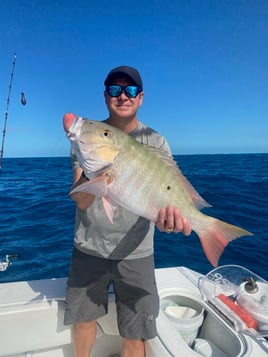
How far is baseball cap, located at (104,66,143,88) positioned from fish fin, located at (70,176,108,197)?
36.0 inches

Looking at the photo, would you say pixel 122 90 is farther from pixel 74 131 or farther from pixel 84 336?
pixel 84 336

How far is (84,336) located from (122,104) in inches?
81.6

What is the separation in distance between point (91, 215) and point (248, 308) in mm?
1660

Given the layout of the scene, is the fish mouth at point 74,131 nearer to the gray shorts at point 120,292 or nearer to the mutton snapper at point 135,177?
the mutton snapper at point 135,177

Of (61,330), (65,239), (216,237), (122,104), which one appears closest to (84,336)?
(61,330)

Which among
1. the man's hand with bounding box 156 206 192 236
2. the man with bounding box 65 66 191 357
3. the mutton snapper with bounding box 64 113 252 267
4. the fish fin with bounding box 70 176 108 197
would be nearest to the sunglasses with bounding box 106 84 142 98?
the man with bounding box 65 66 191 357

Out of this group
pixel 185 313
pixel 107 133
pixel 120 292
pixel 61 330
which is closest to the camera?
pixel 107 133

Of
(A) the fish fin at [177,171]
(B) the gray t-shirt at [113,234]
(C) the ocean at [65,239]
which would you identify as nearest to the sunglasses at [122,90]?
(A) the fish fin at [177,171]

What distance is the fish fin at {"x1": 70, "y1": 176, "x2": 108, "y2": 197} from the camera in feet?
5.78

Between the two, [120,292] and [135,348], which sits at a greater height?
[120,292]

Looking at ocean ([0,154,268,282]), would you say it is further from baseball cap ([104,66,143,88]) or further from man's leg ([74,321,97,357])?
baseball cap ([104,66,143,88])

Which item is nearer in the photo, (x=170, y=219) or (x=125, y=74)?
(x=170, y=219)

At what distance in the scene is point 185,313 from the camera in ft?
9.57

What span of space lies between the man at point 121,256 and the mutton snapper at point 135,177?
0.31 m
